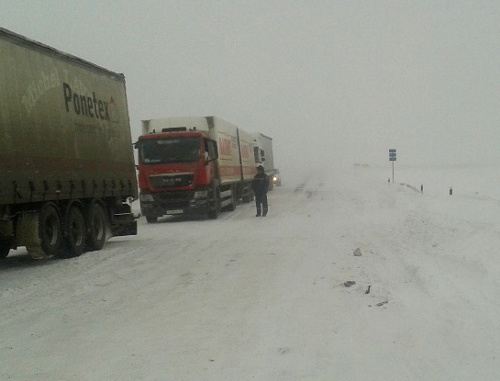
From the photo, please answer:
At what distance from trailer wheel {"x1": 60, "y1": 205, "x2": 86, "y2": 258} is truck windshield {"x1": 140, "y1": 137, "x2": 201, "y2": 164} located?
733 cm

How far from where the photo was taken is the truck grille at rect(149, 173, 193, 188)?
18844 mm

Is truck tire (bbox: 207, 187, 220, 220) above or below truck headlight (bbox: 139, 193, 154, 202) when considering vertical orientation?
below

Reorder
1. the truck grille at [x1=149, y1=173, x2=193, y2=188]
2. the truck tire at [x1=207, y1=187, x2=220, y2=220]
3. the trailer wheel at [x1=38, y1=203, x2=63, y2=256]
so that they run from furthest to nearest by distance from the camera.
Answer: the truck tire at [x1=207, y1=187, x2=220, y2=220], the truck grille at [x1=149, y1=173, x2=193, y2=188], the trailer wheel at [x1=38, y1=203, x2=63, y2=256]

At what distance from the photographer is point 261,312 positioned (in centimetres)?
638

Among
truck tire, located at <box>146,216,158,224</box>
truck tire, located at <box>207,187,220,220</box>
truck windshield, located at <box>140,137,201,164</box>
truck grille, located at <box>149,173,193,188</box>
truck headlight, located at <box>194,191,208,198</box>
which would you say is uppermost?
truck windshield, located at <box>140,137,201,164</box>

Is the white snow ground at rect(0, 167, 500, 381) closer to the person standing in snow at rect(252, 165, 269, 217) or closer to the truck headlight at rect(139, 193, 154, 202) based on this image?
the truck headlight at rect(139, 193, 154, 202)

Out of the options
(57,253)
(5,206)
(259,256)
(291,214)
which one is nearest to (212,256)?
(259,256)

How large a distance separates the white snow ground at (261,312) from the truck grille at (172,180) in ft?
22.6

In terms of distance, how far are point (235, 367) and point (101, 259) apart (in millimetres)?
6778

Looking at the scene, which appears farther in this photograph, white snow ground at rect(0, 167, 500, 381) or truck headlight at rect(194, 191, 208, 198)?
truck headlight at rect(194, 191, 208, 198)

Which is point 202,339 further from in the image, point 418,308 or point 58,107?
point 58,107

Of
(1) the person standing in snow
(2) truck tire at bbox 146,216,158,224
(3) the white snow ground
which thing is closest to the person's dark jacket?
(1) the person standing in snow

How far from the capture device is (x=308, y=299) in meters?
6.89

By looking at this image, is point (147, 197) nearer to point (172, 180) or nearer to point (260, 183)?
point (172, 180)
